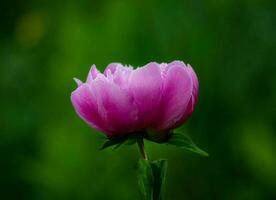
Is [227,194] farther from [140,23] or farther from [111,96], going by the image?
[111,96]

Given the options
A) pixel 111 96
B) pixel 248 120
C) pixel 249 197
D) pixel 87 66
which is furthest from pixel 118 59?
pixel 111 96

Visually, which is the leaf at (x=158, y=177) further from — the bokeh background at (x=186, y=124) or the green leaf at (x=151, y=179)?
the bokeh background at (x=186, y=124)

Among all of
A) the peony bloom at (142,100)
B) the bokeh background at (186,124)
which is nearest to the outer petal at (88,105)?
the peony bloom at (142,100)

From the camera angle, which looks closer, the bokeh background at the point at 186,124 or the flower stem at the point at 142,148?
the flower stem at the point at 142,148

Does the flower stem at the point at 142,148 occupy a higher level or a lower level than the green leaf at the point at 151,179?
higher

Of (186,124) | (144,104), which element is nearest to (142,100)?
(144,104)

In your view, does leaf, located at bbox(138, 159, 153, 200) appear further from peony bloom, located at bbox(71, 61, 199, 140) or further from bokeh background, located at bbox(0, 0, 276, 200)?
bokeh background, located at bbox(0, 0, 276, 200)
